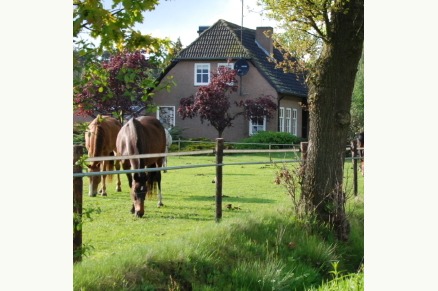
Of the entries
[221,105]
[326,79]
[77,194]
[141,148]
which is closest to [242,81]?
[221,105]

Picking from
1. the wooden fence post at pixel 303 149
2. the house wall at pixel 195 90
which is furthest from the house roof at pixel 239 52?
the wooden fence post at pixel 303 149

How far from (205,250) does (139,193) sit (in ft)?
9.49

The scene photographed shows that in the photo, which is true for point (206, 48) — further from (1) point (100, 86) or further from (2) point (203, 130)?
(1) point (100, 86)

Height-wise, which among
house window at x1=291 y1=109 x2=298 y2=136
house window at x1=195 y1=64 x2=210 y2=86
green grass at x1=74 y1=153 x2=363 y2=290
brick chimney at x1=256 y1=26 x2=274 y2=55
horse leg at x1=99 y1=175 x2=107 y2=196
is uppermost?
brick chimney at x1=256 y1=26 x2=274 y2=55

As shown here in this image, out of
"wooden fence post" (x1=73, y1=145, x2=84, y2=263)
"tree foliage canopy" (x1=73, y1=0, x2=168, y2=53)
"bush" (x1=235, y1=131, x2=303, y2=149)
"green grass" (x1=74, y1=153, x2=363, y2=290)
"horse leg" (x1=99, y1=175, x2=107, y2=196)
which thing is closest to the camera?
"tree foliage canopy" (x1=73, y1=0, x2=168, y2=53)

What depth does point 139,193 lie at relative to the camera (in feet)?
26.7

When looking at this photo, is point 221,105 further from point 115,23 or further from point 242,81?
point 115,23

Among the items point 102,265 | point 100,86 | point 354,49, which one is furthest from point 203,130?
point 100,86

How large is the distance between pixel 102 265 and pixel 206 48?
4221 mm

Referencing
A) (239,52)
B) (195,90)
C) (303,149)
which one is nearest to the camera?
(303,149)

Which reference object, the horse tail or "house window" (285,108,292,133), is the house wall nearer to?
"house window" (285,108,292,133)

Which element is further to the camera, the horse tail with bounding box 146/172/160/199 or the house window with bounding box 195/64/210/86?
the horse tail with bounding box 146/172/160/199

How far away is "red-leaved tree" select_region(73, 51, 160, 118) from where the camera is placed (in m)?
3.60

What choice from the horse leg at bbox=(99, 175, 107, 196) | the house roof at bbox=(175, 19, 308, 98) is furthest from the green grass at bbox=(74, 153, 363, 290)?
the house roof at bbox=(175, 19, 308, 98)
